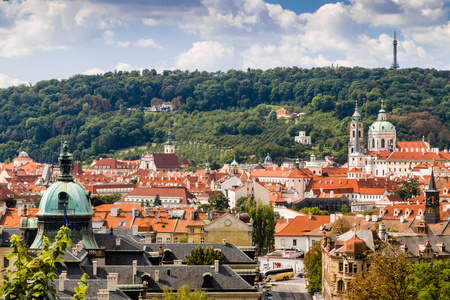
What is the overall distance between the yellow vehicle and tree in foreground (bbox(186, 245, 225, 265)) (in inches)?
925

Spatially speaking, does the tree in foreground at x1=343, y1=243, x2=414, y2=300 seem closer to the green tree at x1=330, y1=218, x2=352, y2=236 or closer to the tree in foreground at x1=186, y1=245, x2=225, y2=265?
the tree in foreground at x1=186, y1=245, x2=225, y2=265

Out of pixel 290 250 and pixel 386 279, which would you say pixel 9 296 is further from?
pixel 290 250

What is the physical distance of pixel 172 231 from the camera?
3125 inches

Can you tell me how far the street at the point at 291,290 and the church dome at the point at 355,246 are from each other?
710 centimetres

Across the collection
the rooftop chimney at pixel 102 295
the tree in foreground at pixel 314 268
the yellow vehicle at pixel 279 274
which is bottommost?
the yellow vehicle at pixel 279 274

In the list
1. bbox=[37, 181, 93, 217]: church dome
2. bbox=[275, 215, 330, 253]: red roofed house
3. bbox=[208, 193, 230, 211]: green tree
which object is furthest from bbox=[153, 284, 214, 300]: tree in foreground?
bbox=[208, 193, 230, 211]: green tree

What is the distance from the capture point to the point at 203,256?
154 ft

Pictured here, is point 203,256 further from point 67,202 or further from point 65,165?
point 65,165

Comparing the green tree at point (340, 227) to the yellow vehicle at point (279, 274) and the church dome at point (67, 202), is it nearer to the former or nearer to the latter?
the yellow vehicle at point (279, 274)

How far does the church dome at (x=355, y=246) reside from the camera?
179ft

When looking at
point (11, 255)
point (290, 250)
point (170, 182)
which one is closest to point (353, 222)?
point (290, 250)

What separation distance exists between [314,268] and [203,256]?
1972cm

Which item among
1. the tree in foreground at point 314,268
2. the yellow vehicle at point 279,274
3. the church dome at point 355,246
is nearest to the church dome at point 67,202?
the church dome at point 355,246

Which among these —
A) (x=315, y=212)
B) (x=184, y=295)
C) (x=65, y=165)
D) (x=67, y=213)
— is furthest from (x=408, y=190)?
(x=184, y=295)
